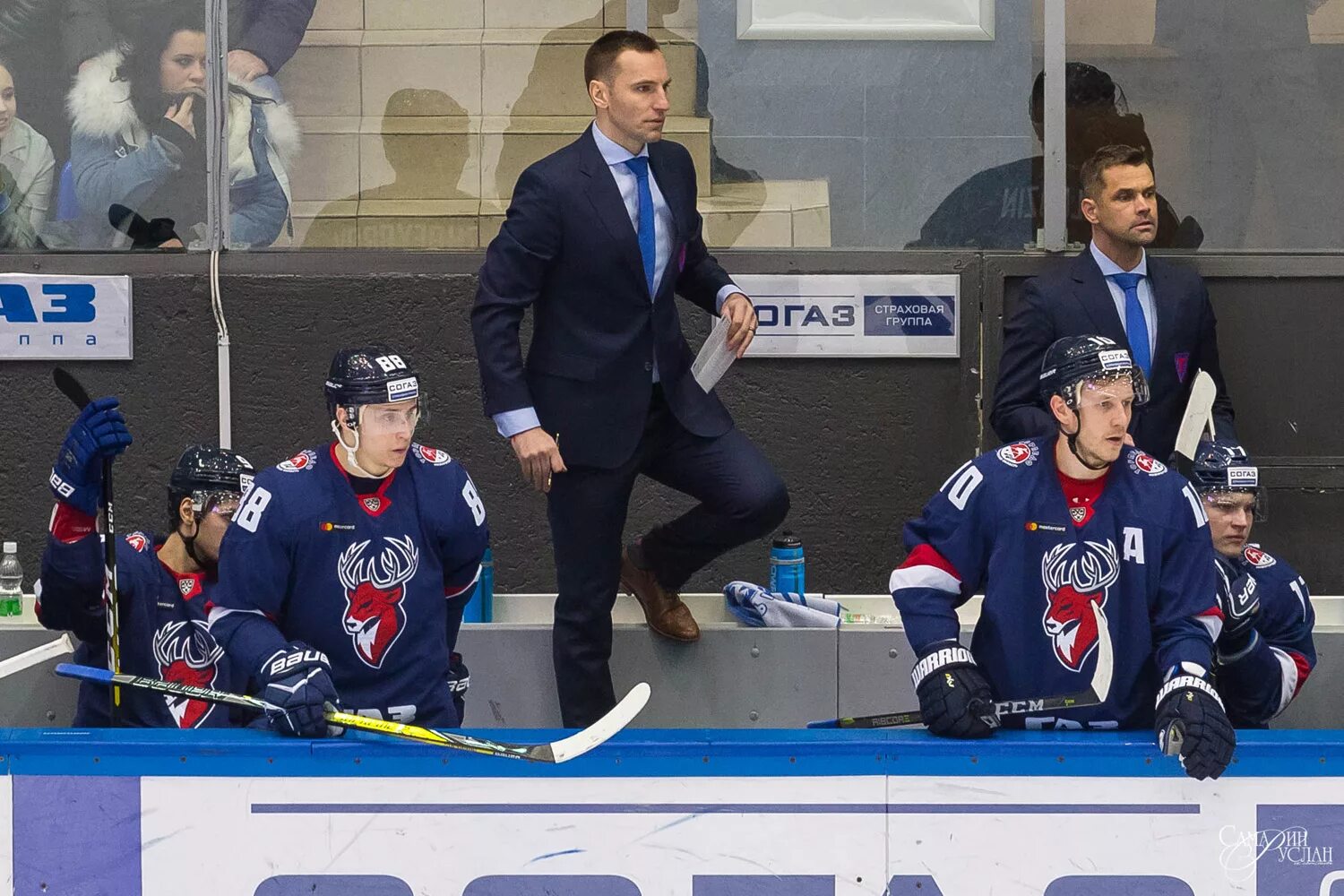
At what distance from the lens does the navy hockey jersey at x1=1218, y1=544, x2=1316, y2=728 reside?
176 inches

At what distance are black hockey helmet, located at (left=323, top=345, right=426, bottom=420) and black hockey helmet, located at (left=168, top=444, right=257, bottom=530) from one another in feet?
2.34

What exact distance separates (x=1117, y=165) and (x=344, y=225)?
2.73m

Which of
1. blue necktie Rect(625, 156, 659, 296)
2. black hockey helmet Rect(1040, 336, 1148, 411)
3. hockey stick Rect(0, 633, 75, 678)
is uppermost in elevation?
blue necktie Rect(625, 156, 659, 296)

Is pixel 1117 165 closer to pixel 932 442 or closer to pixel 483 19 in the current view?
pixel 932 442

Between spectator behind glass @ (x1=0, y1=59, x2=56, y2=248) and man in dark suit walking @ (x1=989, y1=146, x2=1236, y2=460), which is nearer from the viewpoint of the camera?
man in dark suit walking @ (x1=989, y1=146, x2=1236, y2=460)

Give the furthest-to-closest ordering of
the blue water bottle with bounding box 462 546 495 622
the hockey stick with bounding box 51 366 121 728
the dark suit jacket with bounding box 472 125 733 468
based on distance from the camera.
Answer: the blue water bottle with bounding box 462 546 495 622
the dark suit jacket with bounding box 472 125 733 468
the hockey stick with bounding box 51 366 121 728

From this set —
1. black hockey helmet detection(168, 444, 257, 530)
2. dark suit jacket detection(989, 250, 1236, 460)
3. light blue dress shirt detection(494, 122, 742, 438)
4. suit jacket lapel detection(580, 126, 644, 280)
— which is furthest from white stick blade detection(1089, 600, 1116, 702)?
black hockey helmet detection(168, 444, 257, 530)

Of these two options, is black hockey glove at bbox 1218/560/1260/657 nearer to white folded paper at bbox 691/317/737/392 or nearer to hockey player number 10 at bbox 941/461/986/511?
hockey player number 10 at bbox 941/461/986/511

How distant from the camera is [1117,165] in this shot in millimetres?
5418

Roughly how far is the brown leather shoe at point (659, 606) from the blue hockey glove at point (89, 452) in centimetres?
169

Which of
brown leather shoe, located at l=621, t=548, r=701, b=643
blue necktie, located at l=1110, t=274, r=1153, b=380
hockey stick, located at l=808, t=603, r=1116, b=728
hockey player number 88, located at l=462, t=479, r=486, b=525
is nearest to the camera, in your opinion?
hockey stick, located at l=808, t=603, r=1116, b=728

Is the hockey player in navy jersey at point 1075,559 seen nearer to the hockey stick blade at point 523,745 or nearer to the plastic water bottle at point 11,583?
the hockey stick blade at point 523,745

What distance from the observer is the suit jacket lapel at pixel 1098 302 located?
532 cm

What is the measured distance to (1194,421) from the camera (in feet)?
17.5
